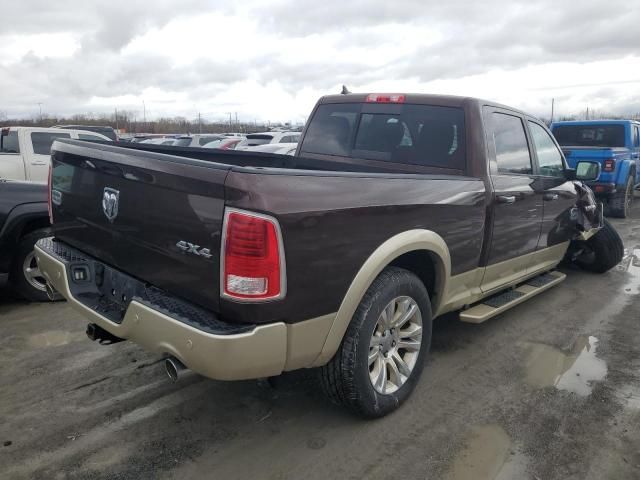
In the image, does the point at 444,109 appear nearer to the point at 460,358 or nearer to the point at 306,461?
the point at 460,358

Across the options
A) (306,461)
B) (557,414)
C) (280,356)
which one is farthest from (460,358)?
(280,356)

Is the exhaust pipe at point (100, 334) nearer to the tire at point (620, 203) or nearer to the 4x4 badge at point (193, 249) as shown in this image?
the 4x4 badge at point (193, 249)

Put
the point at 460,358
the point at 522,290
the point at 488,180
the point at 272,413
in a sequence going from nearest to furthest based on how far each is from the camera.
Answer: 1. the point at 272,413
2. the point at 488,180
3. the point at 460,358
4. the point at 522,290

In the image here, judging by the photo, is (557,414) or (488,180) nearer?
(557,414)

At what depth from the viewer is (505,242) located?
3977 mm

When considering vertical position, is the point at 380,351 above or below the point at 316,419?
above

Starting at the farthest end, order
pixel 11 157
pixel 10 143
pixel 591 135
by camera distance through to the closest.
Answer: pixel 591 135 < pixel 10 143 < pixel 11 157

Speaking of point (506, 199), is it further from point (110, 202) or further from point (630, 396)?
point (110, 202)

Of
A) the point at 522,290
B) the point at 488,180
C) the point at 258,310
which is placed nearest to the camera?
the point at 258,310

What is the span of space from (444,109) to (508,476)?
2496mm

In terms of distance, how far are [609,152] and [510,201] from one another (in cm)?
736

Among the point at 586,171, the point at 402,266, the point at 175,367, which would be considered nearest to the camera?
the point at 175,367

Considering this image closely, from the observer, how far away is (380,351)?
298cm

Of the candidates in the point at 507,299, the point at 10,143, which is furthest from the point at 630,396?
the point at 10,143
